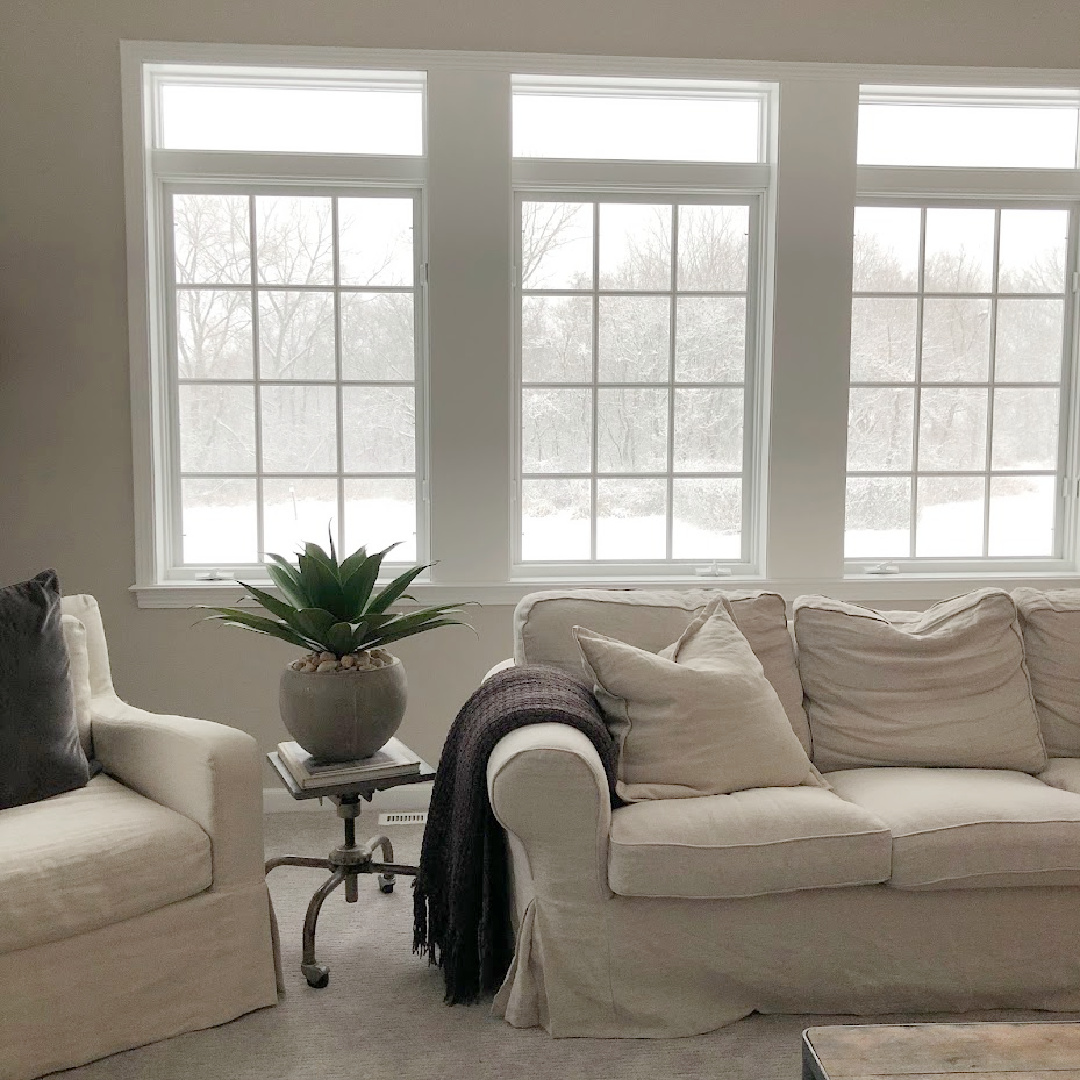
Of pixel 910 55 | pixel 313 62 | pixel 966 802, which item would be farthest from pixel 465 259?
pixel 966 802

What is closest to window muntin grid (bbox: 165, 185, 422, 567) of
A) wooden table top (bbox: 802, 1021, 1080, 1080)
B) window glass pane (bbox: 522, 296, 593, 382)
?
window glass pane (bbox: 522, 296, 593, 382)

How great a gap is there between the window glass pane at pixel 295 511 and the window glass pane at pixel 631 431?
38.1 inches

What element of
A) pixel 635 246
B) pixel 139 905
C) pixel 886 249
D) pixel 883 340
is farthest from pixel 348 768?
pixel 886 249

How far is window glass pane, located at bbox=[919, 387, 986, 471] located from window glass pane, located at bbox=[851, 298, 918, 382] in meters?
0.14

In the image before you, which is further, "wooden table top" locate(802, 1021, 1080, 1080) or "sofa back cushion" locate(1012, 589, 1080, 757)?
"sofa back cushion" locate(1012, 589, 1080, 757)

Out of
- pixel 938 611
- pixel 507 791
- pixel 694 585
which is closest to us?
pixel 507 791

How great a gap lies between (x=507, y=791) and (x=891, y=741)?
113 centimetres

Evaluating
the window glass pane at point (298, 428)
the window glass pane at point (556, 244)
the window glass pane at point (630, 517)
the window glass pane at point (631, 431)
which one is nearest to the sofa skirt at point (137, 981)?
the window glass pane at point (298, 428)

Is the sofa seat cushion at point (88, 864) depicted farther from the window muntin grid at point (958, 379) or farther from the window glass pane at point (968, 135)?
the window glass pane at point (968, 135)

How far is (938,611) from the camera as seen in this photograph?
9.87 feet

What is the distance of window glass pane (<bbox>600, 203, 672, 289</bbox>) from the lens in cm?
379

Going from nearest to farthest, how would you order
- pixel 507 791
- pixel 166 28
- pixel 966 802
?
pixel 507 791, pixel 966 802, pixel 166 28

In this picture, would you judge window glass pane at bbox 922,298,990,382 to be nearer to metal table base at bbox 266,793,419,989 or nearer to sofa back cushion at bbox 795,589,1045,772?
sofa back cushion at bbox 795,589,1045,772

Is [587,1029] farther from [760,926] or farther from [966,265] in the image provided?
[966,265]
